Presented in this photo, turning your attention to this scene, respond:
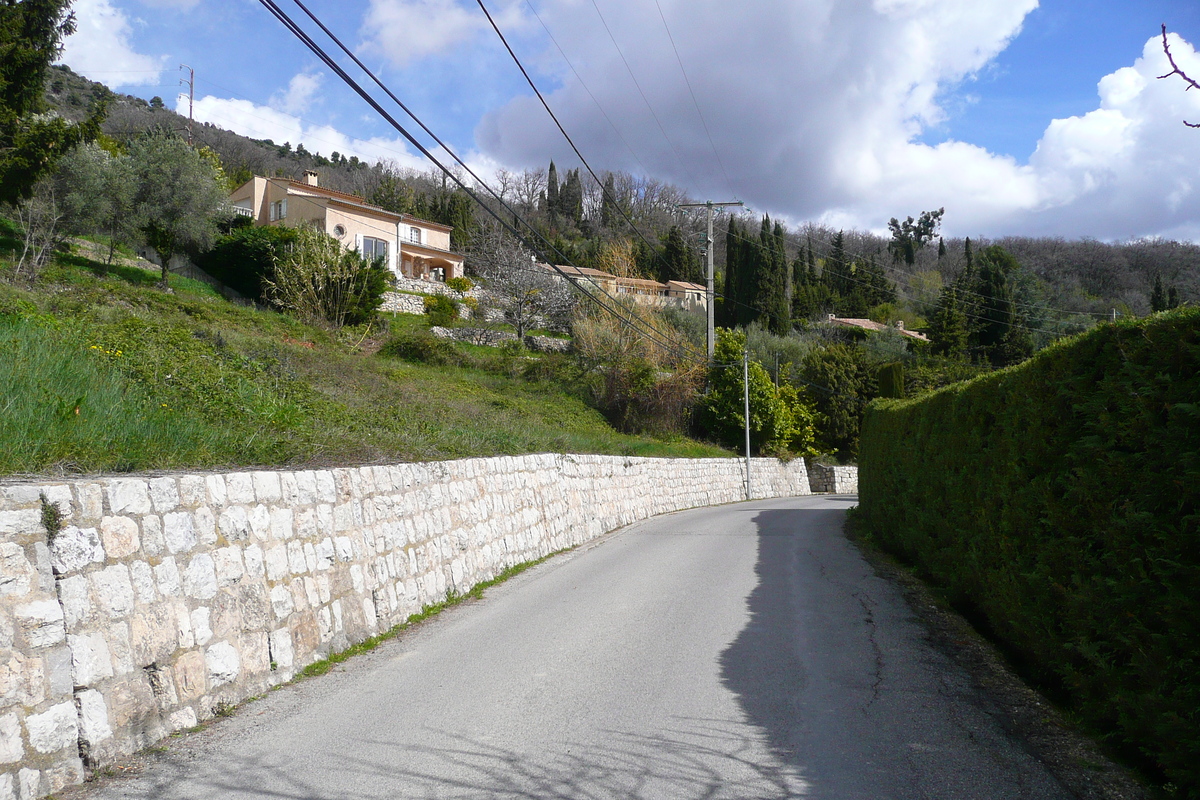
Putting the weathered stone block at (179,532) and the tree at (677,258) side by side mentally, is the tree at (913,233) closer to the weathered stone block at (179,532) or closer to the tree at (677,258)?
the tree at (677,258)


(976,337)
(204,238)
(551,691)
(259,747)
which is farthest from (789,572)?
(976,337)

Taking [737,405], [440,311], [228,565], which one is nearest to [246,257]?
[440,311]

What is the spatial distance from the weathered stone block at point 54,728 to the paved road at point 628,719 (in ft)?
1.12

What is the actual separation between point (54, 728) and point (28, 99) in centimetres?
2365

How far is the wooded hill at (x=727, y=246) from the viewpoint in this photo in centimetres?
4581

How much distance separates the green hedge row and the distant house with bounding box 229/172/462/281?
4188 centimetres

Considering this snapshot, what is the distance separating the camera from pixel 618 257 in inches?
1534

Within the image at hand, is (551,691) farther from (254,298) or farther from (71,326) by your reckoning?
(254,298)

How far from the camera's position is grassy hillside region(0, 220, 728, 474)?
558 cm

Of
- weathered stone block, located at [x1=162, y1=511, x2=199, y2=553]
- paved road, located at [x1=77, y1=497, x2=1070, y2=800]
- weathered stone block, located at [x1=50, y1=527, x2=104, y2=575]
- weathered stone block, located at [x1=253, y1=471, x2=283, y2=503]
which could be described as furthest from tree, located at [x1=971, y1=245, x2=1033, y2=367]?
weathered stone block, located at [x1=50, y1=527, x2=104, y2=575]

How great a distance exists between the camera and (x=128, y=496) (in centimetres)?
453

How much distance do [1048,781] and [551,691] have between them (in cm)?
320

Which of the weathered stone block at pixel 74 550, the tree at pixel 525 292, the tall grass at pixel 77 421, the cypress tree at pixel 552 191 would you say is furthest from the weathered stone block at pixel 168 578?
the cypress tree at pixel 552 191

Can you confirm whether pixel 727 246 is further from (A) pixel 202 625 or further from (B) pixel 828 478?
(A) pixel 202 625
